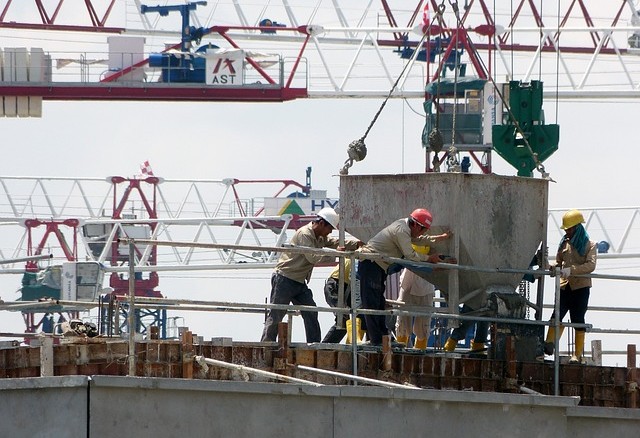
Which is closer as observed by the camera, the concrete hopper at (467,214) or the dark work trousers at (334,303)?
the concrete hopper at (467,214)

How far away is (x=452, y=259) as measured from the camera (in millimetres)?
19188

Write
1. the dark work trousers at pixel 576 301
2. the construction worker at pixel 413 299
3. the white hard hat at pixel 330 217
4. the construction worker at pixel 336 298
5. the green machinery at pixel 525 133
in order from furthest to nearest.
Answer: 1. the green machinery at pixel 525 133
2. the construction worker at pixel 413 299
3. the construction worker at pixel 336 298
4. the white hard hat at pixel 330 217
5. the dark work trousers at pixel 576 301

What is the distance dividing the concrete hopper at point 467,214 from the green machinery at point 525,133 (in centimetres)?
312

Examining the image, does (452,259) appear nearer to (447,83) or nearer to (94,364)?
(94,364)

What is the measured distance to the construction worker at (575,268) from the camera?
19516mm

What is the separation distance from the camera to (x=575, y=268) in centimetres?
1938

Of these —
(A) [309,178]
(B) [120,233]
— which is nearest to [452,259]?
(B) [120,233]

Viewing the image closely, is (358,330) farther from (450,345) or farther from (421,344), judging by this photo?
(450,345)

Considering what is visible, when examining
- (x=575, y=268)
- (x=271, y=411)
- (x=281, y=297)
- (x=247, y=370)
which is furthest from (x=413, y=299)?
(x=271, y=411)

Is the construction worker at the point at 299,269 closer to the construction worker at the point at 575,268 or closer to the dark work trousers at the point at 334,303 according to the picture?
the dark work trousers at the point at 334,303

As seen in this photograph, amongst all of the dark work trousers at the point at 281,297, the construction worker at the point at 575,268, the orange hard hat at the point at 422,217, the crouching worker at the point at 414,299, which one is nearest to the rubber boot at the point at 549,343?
the construction worker at the point at 575,268

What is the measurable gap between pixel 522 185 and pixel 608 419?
3.53 meters

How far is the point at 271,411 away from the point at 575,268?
4975 millimetres

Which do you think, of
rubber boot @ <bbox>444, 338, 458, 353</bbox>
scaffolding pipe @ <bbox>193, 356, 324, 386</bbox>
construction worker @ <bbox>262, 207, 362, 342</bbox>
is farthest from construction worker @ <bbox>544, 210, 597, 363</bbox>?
scaffolding pipe @ <bbox>193, 356, 324, 386</bbox>
